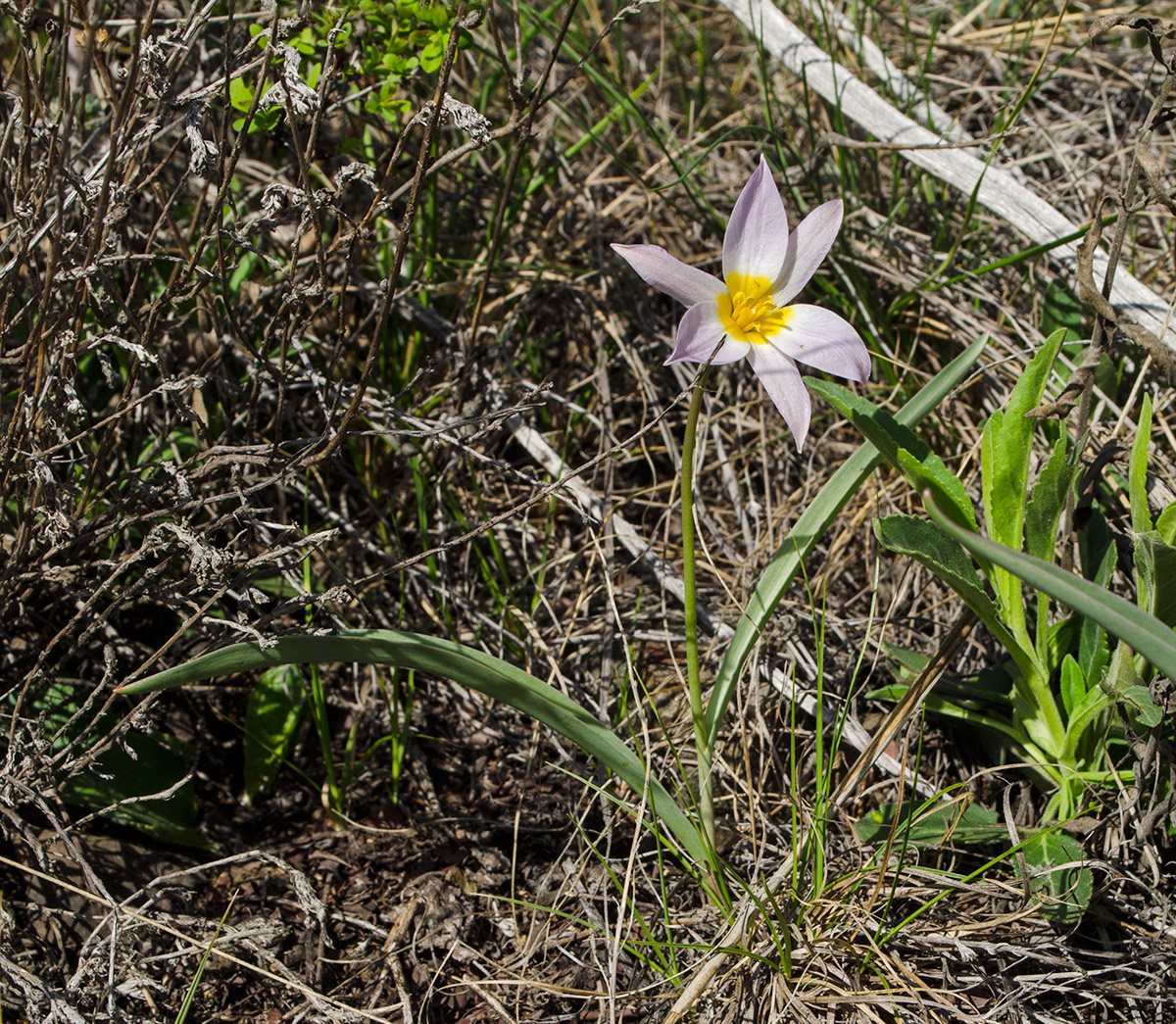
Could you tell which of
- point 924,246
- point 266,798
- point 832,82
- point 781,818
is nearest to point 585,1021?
point 781,818

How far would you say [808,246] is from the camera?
4.87 feet

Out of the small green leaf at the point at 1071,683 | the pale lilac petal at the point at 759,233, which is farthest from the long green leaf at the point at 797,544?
the small green leaf at the point at 1071,683

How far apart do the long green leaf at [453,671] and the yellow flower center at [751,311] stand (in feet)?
2.09

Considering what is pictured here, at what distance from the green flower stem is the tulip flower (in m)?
0.08

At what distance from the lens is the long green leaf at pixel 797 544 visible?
5.29 ft

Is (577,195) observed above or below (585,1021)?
above

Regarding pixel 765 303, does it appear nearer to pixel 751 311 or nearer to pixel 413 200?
pixel 751 311

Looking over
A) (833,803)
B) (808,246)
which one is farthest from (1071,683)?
(808,246)

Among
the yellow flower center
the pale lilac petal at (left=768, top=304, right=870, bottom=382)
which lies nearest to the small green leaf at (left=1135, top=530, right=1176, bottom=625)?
the pale lilac petal at (left=768, top=304, right=870, bottom=382)

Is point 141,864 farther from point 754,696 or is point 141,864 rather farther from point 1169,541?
point 1169,541

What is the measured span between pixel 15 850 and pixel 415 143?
2.00 m

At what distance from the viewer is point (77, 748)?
1.79m

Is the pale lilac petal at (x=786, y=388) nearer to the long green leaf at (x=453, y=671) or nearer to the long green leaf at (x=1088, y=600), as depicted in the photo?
the long green leaf at (x=1088, y=600)

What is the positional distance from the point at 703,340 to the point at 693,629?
47cm
